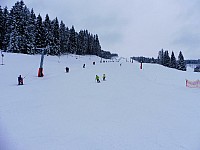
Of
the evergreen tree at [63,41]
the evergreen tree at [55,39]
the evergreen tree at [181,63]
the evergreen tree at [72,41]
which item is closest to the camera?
the evergreen tree at [55,39]

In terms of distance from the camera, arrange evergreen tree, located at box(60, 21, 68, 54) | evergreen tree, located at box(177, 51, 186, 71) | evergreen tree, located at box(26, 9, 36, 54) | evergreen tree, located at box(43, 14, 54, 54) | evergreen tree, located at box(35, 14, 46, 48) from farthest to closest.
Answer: evergreen tree, located at box(60, 21, 68, 54) → evergreen tree, located at box(177, 51, 186, 71) → evergreen tree, located at box(43, 14, 54, 54) → evergreen tree, located at box(35, 14, 46, 48) → evergreen tree, located at box(26, 9, 36, 54)

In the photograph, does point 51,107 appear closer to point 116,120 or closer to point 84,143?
point 116,120

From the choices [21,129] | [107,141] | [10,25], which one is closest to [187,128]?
[107,141]

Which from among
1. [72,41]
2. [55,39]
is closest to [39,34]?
[55,39]

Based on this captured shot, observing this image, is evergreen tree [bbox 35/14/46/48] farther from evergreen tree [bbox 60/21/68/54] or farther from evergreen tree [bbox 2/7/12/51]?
evergreen tree [bbox 60/21/68/54]

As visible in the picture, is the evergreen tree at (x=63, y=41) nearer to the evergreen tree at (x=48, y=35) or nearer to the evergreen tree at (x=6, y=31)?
the evergreen tree at (x=48, y=35)

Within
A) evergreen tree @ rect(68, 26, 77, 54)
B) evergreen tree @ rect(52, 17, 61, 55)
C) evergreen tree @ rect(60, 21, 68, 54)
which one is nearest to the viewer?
Result: evergreen tree @ rect(52, 17, 61, 55)

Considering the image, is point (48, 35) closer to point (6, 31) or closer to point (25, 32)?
point (25, 32)

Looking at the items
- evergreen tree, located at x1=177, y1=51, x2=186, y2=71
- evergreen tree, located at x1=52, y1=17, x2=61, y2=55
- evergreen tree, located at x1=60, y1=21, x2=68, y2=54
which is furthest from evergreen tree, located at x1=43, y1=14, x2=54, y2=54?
evergreen tree, located at x1=177, y1=51, x2=186, y2=71

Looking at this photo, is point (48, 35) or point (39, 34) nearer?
point (39, 34)

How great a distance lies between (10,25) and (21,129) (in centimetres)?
5026

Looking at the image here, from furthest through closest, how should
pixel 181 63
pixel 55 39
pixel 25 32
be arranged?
pixel 181 63 < pixel 55 39 < pixel 25 32

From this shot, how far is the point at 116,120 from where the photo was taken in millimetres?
8125

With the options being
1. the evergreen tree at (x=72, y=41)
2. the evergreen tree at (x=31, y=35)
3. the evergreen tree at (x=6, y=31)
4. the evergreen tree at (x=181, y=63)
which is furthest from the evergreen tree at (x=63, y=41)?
the evergreen tree at (x=181, y=63)
